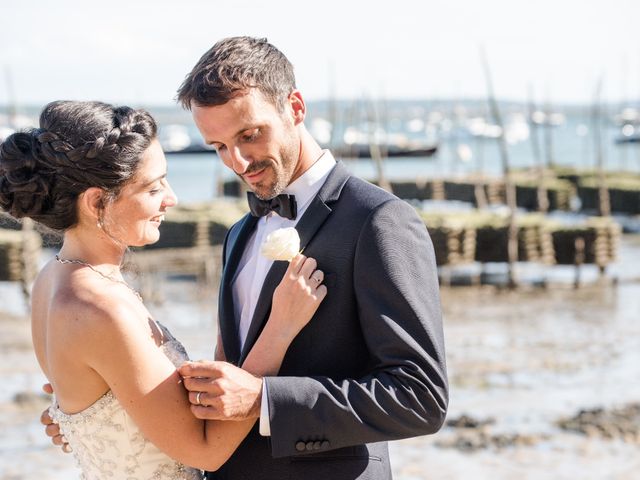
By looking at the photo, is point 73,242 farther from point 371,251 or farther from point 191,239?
point 191,239

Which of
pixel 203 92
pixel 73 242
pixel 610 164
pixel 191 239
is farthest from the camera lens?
pixel 610 164

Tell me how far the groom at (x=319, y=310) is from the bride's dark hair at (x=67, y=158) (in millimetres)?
221

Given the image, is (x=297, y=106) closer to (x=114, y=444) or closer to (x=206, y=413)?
(x=206, y=413)

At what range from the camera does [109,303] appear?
2.69 metres

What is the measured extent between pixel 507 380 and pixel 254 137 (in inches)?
478

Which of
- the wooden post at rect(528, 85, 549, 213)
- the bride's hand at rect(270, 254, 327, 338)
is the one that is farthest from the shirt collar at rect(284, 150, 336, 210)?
the wooden post at rect(528, 85, 549, 213)

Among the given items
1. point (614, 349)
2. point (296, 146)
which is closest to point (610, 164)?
point (614, 349)

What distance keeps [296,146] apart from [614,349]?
14773 millimetres

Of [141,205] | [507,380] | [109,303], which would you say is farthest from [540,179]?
[109,303]

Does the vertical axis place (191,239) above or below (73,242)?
below

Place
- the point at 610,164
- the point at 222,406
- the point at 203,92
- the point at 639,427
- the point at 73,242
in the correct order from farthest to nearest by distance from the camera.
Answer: the point at 610,164, the point at 639,427, the point at 73,242, the point at 203,92, the point at 222,406

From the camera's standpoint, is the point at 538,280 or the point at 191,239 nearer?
the point at 538,280

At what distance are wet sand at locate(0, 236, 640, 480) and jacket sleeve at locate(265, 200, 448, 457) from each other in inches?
298

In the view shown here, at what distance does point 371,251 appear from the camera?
8.77ft
